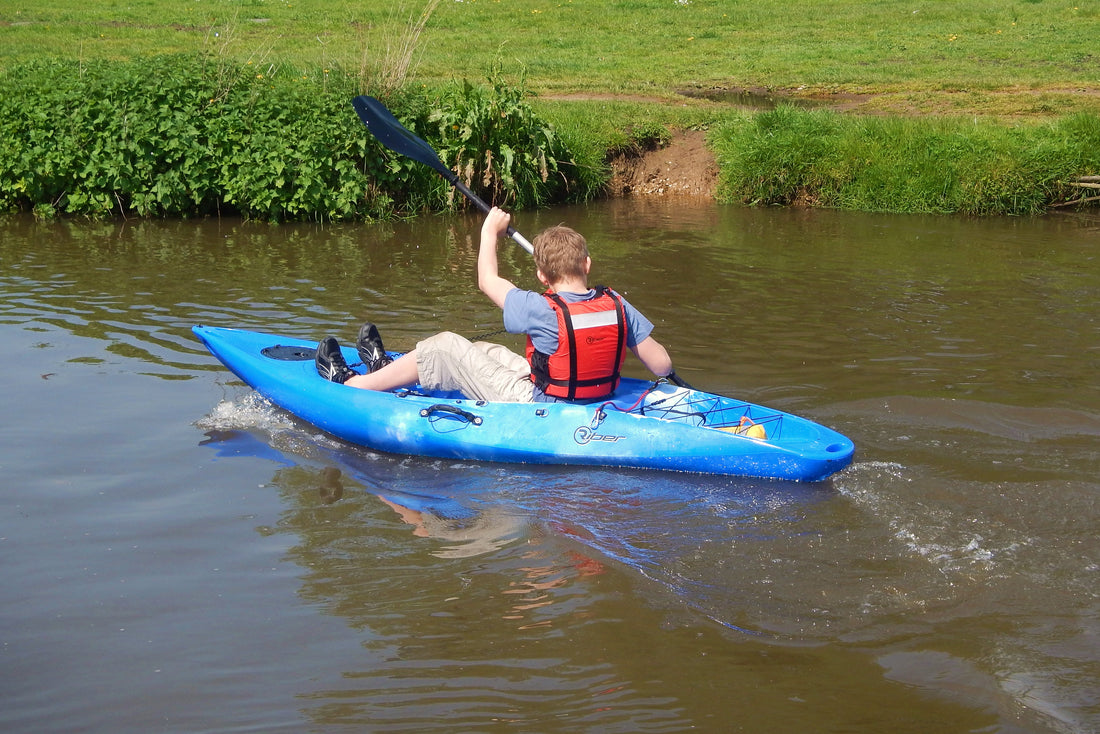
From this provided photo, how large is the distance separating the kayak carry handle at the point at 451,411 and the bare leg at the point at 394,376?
11.2 inches

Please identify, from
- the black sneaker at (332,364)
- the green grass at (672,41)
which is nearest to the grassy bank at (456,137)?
the green grass at (672,41)

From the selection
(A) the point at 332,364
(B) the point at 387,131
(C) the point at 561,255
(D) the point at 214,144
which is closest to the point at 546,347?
(C) the point at 561,255

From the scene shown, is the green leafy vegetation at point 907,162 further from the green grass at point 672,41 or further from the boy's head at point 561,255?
the boy's head at point 561,255

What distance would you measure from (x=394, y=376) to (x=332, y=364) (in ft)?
1.42

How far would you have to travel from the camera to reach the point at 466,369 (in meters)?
5.56

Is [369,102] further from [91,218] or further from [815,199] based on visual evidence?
[815,199]

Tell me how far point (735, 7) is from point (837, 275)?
16.0 meters

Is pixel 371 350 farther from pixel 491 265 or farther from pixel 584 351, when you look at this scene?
pixel 584 351

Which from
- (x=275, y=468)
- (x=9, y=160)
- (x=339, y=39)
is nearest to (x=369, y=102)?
(x=275, y=468)

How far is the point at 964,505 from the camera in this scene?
4.57 metres

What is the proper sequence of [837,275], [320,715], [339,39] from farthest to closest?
[339,39] → [837,275] → [320,715]

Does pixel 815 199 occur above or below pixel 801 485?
above

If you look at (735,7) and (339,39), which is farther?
(735,7)

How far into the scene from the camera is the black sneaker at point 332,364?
585 centimetres
